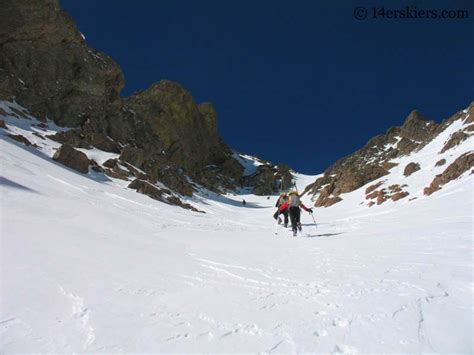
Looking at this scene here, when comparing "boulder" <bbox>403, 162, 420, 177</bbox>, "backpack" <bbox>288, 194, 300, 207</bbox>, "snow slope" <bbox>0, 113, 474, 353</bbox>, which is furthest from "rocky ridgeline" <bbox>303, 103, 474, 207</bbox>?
"snow slope" <bbox>0, 113, 474, 353</bbox>

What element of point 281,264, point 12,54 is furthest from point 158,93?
point 281,264

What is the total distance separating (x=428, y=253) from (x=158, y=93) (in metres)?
103

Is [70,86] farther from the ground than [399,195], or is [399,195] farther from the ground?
[70,86]

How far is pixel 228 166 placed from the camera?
411 feet

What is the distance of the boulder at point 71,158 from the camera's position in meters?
28.2

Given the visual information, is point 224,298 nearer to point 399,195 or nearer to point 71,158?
point 71,158

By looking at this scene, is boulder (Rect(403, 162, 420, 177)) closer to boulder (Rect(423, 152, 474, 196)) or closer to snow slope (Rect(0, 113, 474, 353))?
boulder (Rect(423, 152, 474, 196))

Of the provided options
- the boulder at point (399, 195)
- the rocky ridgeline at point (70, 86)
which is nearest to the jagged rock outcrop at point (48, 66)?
the rocky ridgeline at point (70, 86)

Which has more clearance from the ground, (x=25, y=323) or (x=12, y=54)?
(x=12, y=54)

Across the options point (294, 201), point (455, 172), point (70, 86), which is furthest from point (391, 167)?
point (70, 86)

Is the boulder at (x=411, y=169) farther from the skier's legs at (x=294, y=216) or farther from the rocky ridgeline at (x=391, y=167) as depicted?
the skier's legs at (x=294, y=216)

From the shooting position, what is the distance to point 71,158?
28.8 metres

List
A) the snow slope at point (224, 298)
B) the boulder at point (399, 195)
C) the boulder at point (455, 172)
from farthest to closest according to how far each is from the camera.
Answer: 1. the boulder at point (399, 195)
2. the boulder at point (455, 172)
3. the snow slope at point (224, 298)

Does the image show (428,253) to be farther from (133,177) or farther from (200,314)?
(133,177)
